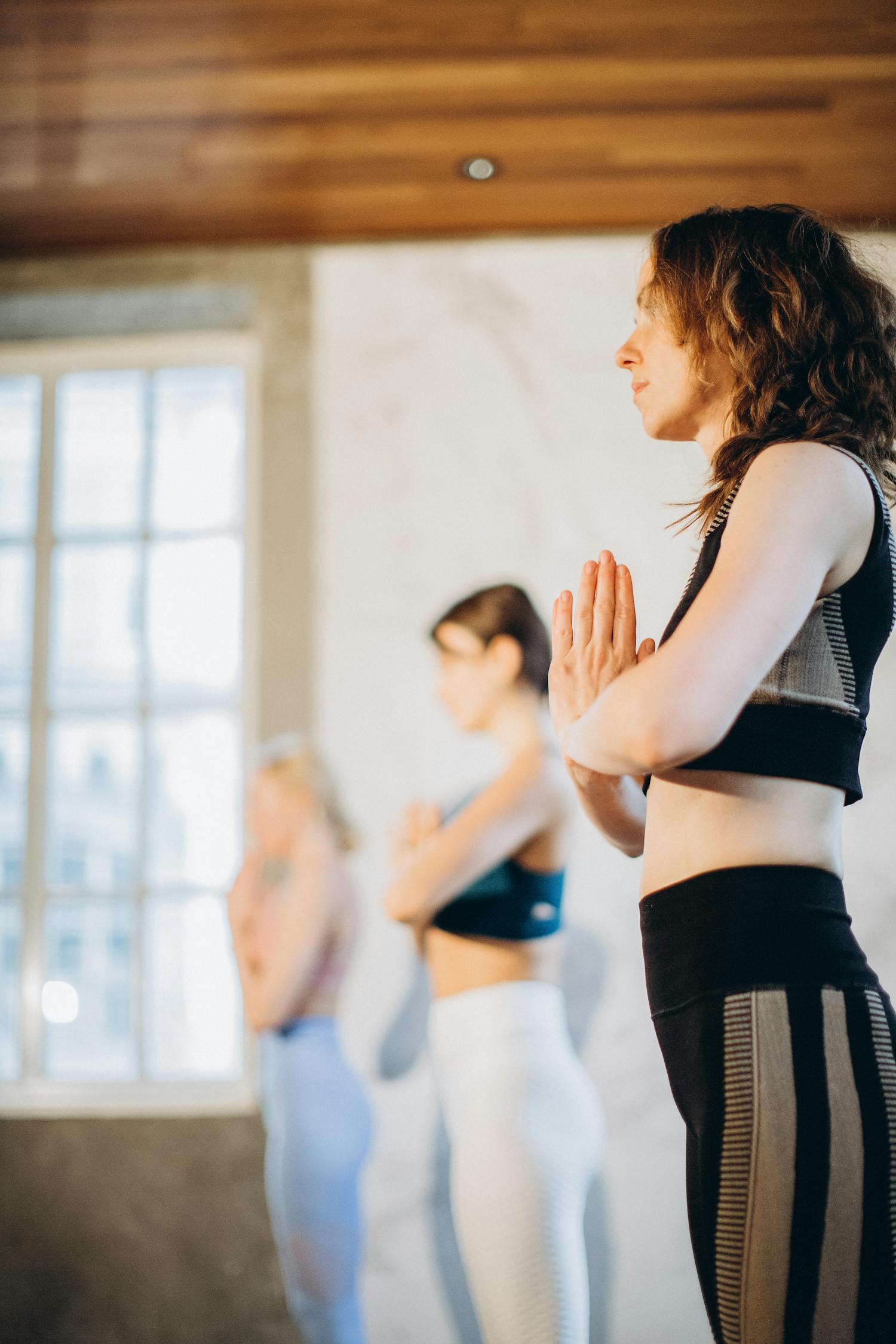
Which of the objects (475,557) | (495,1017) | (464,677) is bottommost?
(495,1017)

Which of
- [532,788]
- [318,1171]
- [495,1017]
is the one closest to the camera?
[495,1017]

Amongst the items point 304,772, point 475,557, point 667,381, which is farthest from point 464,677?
point 667,381

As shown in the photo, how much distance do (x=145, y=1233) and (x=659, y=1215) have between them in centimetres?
124

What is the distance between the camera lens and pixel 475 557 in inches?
111

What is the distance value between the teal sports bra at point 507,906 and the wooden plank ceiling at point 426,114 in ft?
5.76

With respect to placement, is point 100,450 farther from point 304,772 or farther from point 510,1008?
point 510,1008

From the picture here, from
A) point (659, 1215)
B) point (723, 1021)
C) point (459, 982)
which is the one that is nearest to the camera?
point (723, 1021)

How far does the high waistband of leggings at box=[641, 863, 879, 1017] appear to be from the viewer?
35.9 inches

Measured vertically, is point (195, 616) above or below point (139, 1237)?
above

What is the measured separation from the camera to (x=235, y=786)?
2.92 metres

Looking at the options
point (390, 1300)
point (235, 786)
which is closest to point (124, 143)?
point (235, 786)

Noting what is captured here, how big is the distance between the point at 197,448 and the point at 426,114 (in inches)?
43.3

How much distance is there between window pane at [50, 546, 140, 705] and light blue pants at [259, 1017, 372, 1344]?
43.7 inches

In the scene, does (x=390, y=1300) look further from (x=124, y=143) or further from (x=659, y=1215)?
(x=124, y=143)
